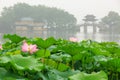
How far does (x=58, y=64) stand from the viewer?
823 millimetres

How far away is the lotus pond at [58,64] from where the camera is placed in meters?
0.68

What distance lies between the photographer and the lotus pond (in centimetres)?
68

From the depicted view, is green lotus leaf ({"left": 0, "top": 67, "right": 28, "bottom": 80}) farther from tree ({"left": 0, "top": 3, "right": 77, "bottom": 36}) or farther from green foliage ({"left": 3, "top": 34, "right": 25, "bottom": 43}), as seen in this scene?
tree ({"left": 0, "top": 3, "right": 77, "bottom": 36})

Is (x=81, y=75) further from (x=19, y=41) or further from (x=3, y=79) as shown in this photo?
(x=19, y=41)

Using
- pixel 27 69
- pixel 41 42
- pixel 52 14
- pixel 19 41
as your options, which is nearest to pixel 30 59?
pixel 27 69

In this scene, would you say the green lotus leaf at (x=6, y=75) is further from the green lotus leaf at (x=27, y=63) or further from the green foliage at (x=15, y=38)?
the green foliage at (x=15, y=38)

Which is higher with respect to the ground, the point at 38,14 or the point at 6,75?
the point at 38,14

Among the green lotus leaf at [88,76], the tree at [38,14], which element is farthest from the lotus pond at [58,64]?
the tree at [38,14]

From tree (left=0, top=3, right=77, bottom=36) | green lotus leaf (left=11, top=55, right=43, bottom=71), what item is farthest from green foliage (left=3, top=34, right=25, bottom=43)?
tree (left=0, top=3, right=77, bottom=36)

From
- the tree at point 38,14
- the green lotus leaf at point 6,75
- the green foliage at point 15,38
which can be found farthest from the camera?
the tree at point 38,14

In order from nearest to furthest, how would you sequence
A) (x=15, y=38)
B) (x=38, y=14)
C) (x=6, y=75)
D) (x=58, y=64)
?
(x=6, y=75) → (x=58, y=64) → (x=15, y=38) → (x=38, y=14)

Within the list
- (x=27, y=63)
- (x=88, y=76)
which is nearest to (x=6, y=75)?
(x=27, y=63)

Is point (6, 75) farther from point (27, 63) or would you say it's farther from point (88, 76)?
point (88, 76)

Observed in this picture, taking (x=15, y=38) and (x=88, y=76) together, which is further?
(x=15, y=38)
